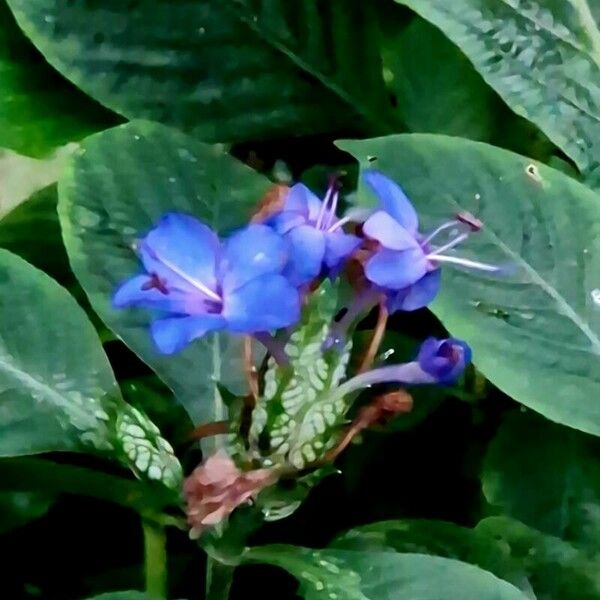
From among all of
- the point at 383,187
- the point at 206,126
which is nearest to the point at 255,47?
the point at 206,126

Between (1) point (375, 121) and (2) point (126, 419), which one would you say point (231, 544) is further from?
(1) point (375, 121)

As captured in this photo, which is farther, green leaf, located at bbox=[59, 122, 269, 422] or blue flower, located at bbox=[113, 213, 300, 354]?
green leaf, located at bbox=[59, 122, 269, 422]

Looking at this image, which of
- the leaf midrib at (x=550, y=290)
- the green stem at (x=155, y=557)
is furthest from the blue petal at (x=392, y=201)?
the green stem at (x=155, y=557)

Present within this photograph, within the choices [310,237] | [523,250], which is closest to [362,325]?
[523,250]

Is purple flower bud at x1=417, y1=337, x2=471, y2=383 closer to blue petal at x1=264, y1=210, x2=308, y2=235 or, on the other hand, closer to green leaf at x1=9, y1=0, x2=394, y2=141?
blue petal at x1=264, y1=210, x2=308, y2=235

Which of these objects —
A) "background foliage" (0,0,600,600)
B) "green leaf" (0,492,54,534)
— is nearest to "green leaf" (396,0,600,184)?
"background foliage" (0,0,600,600)

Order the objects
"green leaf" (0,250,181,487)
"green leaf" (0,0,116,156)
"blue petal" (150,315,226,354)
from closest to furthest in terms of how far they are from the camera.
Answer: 1. "blue petal" (150,315,226,354)
2. "green leaf" (0,250,181,487)
3. "green leaf" (0,0,116,156)
